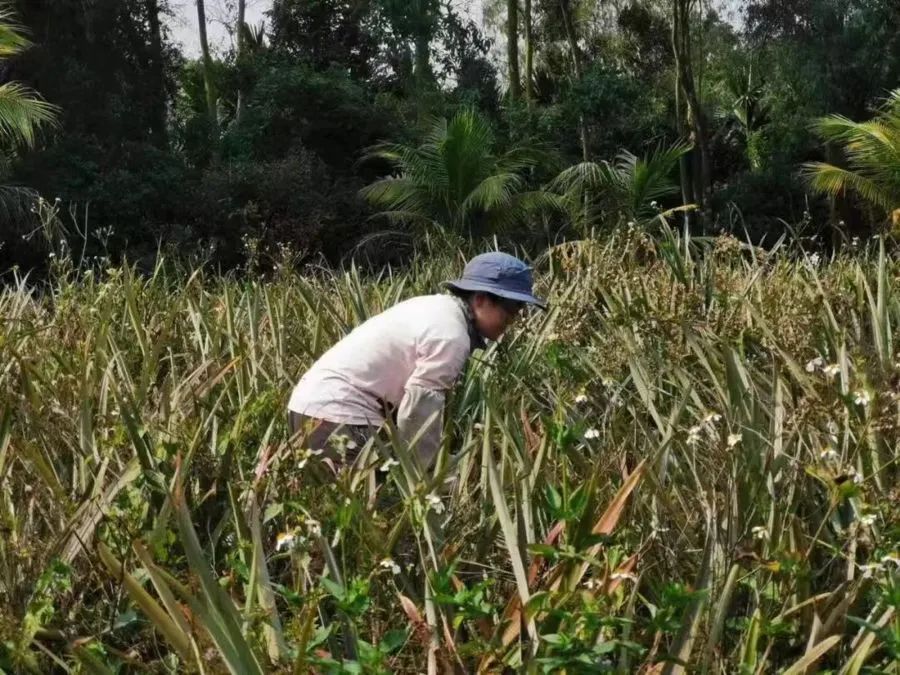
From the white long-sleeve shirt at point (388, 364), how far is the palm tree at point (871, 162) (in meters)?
13.6

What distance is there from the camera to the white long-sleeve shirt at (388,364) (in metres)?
3.21

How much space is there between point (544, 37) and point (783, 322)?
1031 inches

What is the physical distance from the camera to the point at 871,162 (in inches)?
649

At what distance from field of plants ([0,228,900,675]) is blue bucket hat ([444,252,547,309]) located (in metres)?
0.24

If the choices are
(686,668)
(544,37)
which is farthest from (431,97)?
(686,668)

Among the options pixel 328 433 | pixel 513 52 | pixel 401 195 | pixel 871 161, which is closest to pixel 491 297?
pixel 328 433

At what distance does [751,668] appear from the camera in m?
1.82

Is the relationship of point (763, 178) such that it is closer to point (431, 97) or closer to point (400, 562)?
point (431, 97)

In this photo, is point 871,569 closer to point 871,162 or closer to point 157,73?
point 871,162

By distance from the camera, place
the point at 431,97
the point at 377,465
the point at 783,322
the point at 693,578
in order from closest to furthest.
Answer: the point at 693,578 < the point at 377,465 < the point at 783,322 < the point at 431,97

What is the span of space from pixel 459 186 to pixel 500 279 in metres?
13.7

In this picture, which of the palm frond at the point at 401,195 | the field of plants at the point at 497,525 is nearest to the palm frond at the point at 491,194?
the palm frond at the point at 401,195

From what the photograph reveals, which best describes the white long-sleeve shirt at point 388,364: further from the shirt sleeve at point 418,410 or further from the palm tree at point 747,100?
the palm tree at point 747,100

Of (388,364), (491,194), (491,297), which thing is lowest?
(491,194)
